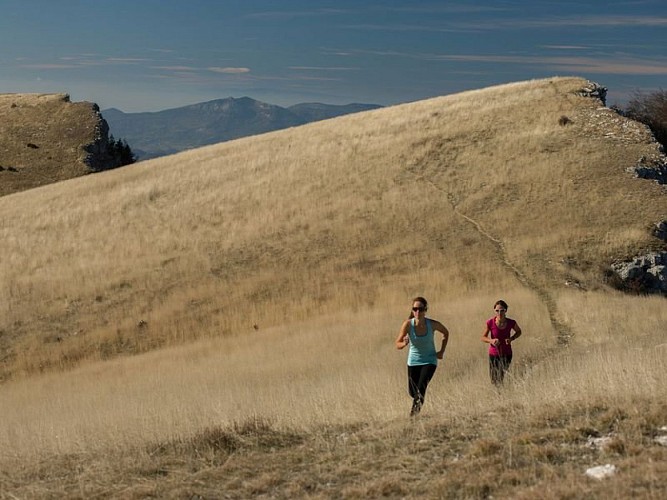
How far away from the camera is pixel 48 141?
2923 inches

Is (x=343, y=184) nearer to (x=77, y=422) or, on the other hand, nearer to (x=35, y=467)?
(x=77, y=422)

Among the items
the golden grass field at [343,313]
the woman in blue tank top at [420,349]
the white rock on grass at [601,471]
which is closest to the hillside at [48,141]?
the golden grass field at [343,313]

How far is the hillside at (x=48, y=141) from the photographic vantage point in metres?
67.3

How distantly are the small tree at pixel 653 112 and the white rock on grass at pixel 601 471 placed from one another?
111ft

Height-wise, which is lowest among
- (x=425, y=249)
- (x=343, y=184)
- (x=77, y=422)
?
(x=77, y=422)

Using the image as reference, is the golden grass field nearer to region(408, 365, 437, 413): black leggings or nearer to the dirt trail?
the dirt trail

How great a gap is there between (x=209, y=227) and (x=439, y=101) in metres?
26.0

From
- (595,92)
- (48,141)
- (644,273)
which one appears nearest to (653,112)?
(595,92)

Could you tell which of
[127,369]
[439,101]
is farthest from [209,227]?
[439,101]

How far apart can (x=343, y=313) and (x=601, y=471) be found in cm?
1519

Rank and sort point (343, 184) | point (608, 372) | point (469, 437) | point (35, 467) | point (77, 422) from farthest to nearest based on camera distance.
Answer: point (343, 184)
point (77, 422)
point (608, 372)
point (35, 467)
point (469, 437)

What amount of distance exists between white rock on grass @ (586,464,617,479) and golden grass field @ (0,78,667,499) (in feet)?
0.36

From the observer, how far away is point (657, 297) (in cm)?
2195

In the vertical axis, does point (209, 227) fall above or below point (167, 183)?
below
